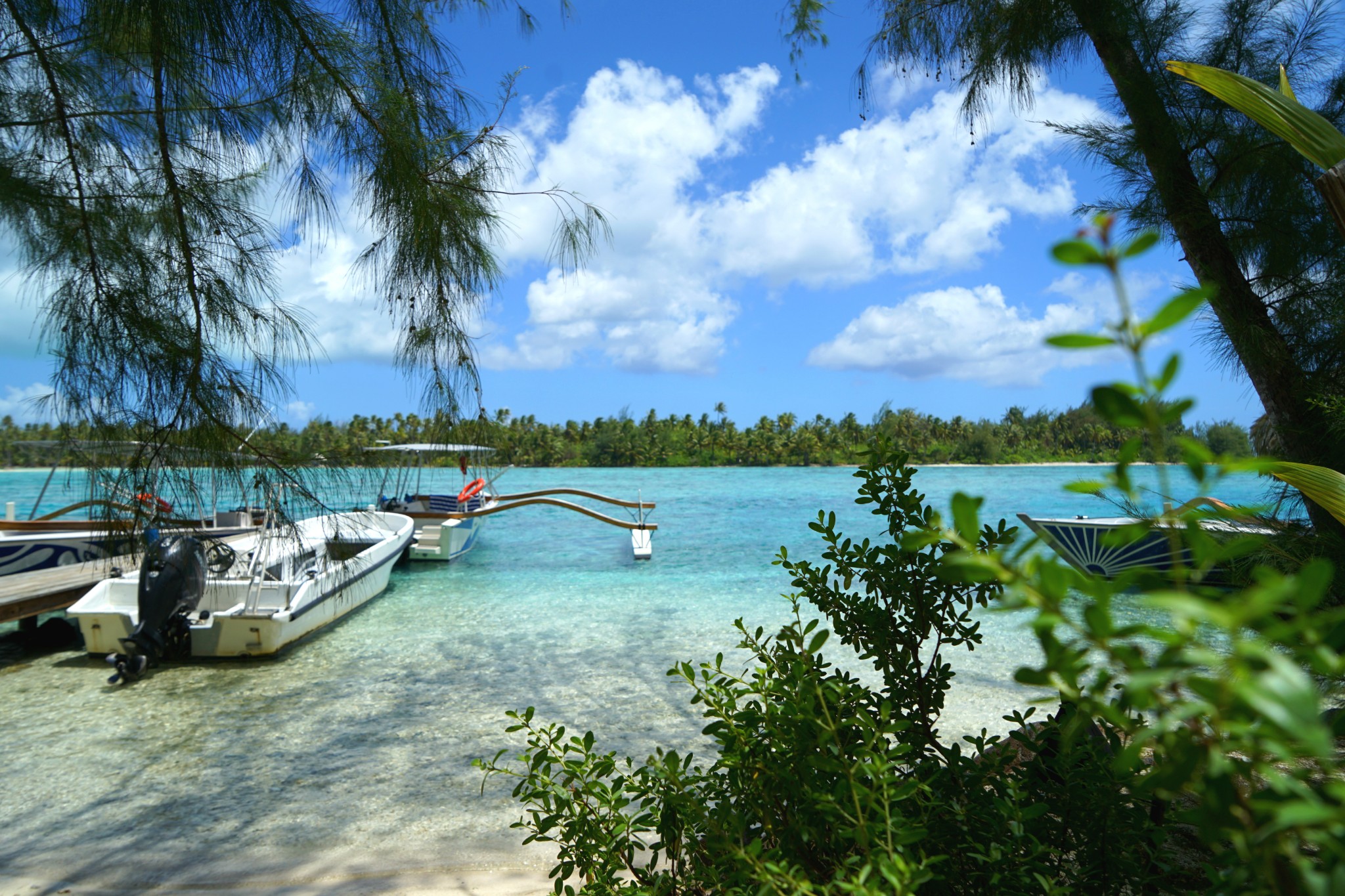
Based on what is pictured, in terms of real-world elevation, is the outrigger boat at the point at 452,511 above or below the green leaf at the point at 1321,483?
below

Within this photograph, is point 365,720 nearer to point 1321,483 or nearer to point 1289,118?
point 1321,483

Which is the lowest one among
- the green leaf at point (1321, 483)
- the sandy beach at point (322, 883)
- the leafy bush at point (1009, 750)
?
the sandy beach at point (322, 883)

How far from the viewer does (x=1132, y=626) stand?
1.40ft

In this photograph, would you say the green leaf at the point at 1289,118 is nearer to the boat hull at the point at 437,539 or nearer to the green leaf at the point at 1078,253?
the green leaf at the point at 1078,253

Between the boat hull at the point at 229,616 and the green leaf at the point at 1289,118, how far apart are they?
19.2 feet

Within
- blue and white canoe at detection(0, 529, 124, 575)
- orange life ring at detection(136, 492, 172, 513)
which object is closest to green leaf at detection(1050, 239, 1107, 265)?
orange life ring at detection(136, 492, 172, 513)

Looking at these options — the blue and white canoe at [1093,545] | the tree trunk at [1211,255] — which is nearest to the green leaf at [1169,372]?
the tree trunk at [1211,255]

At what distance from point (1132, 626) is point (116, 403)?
10.00 feet

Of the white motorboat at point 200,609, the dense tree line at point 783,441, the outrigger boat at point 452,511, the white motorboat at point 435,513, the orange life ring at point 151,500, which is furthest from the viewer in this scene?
the dense tree line at point 783,441

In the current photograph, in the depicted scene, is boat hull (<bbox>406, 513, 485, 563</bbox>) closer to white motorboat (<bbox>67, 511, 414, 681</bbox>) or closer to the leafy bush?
white motorboat (<bbox>67, 511, 414, 681</bbox>)

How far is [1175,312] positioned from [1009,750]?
1.29 m

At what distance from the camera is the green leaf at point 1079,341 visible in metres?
0.43

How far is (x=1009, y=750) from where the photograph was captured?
1.47 m

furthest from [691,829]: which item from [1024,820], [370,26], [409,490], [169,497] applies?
[409,490]
